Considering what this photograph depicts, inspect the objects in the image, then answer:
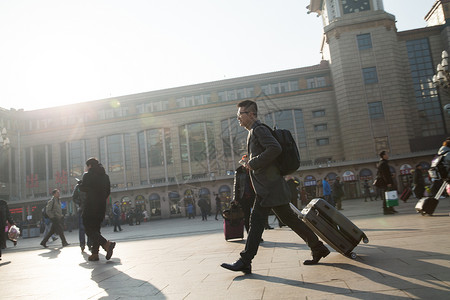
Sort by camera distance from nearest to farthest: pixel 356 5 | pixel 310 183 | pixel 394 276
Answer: pixel 394 276 < pixel 310 183 < pixel 356 5

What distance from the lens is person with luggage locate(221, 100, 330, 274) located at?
3422mm

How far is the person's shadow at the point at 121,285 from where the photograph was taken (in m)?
2.99

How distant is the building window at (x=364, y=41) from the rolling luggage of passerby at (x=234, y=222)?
39.2 m

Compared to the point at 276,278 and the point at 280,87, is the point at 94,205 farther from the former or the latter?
the point at 280,87

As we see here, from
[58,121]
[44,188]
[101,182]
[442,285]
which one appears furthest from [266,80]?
[442,285]

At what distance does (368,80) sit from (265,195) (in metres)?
40.6

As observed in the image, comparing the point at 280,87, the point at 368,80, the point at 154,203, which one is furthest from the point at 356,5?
the point at 154,203

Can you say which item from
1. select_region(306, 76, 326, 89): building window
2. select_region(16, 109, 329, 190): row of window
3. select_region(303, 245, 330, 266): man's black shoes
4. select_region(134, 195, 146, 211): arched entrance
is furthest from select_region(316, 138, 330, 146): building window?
select_region(303, 245, 330, 266): man's black shoes

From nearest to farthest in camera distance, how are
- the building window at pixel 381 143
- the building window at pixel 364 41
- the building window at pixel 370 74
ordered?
the building window at pixel 381 143
the building window at pixel 370 74
the building window at pixel 364 41

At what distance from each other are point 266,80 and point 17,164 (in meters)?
36.6

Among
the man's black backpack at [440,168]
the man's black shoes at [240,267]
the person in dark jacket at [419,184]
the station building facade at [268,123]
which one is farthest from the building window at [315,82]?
the man's black shoes at [240,267]

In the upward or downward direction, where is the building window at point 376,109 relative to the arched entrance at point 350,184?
upward

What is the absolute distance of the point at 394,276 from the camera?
109 inches

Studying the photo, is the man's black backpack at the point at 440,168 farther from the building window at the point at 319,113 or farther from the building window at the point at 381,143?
the building window at the point at 319,113
